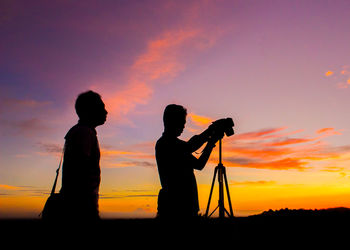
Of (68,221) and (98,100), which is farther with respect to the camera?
(98,100)

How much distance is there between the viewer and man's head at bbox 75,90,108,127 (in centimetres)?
325

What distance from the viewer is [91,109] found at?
3.27 meters

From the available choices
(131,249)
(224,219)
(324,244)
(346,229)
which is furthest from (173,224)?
(346,229)

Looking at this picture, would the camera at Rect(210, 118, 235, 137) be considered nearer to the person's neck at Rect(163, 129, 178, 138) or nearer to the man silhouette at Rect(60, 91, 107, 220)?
the person's neck at Rect(163, 129, 178, 138)

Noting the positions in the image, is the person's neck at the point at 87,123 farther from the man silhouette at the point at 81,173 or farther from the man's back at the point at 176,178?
the man's back at the point at 176,178

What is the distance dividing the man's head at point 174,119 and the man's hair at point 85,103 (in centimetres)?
89

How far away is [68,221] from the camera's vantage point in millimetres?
2807

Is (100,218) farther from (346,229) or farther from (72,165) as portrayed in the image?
(346,229)

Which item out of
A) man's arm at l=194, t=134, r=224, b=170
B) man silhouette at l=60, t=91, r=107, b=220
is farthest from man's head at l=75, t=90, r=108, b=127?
man's arm at l=194, t=134, r=224, b=170

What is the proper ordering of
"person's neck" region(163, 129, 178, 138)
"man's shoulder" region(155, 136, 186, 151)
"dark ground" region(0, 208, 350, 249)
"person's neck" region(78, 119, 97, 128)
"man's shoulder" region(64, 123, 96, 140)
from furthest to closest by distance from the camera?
"person's neck" region(163, 129, 178, 138) < "man's shoulder" region(155, 136, 186, 151) < "person's neck" region(78, 119, 97, 128) < "man's shoulder" region(64, 123, 96, 140) < "dark ground" region(0, 208, 350, 249)

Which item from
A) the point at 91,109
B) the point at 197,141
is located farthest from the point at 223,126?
the point at 91,109

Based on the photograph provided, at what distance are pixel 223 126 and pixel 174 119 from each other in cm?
129

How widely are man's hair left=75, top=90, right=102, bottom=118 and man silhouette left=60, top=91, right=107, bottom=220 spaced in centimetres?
17

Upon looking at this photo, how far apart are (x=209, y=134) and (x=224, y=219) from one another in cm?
242
